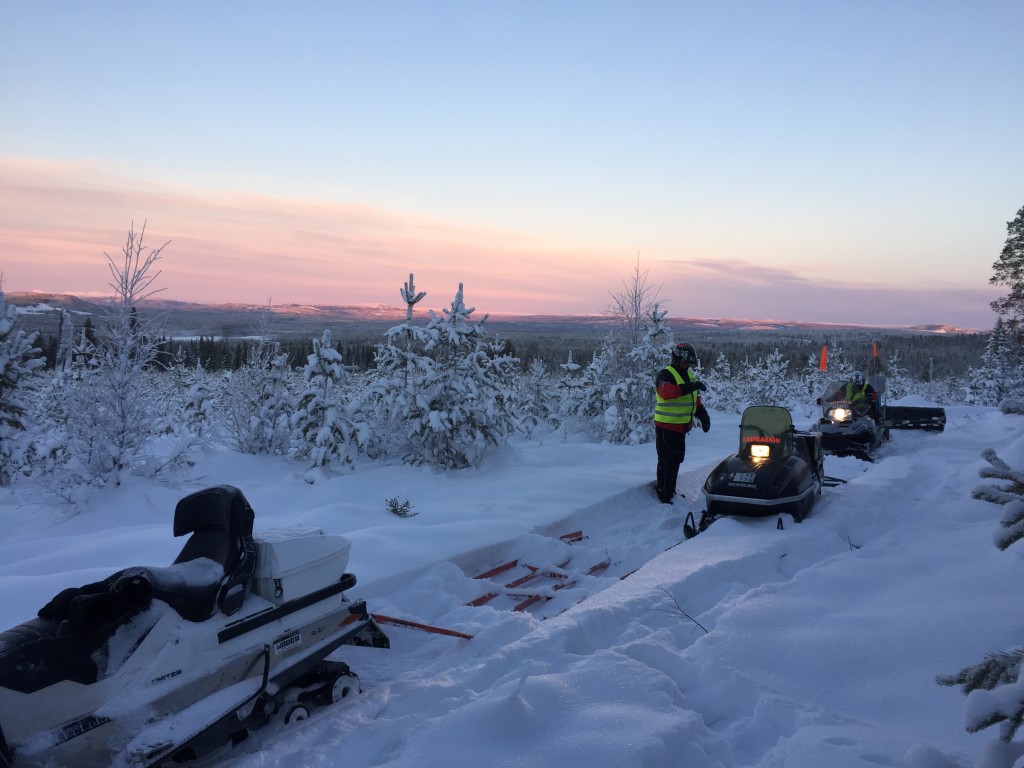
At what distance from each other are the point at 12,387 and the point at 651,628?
13.0 meters

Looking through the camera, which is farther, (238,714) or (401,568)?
(401,568)

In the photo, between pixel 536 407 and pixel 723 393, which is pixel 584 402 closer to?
pixel 536 407

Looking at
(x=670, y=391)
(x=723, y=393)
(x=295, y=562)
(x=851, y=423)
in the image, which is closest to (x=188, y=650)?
(x=295, y=562)

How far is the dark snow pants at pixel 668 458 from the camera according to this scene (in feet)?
29.4

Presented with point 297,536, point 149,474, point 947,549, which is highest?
point 297,536

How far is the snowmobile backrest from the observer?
3631 mm

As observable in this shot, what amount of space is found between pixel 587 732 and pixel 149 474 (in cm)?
984

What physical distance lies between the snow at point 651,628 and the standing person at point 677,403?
89 centimetres

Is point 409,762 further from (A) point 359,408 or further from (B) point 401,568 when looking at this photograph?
(A) point 359,408

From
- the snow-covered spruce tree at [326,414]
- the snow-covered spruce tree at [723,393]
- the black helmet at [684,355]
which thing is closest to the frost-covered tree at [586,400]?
the snow-covered spruce tree at [723,393]

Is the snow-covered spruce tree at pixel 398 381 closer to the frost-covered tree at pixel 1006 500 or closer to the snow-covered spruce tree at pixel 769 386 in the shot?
the frost-covered tree at pixel 1006 500

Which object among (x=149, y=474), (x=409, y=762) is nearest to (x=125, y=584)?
(x=409, y=762)

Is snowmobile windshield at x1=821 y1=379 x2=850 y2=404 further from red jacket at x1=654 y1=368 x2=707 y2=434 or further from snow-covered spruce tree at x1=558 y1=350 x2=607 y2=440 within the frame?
red jacket at x1=654 y1=368 x2=707 y2=434

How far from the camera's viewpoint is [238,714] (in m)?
3.34
